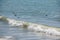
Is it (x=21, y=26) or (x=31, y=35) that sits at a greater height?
(x=21, y=26)

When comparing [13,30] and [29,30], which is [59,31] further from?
[13,30]

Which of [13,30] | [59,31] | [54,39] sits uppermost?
[13,30]

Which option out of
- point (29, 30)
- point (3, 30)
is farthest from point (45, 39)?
point (3, 30)

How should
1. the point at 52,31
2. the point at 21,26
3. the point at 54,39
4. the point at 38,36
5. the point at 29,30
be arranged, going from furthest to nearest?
1. the point at 21,26
2. the point at 29,30
3. the point at 52,31
4. the point at 38,36
5. the point at 54,39

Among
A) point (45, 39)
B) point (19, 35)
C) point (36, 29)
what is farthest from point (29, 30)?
point (45, 39)

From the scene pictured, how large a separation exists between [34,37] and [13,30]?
4.16 meters

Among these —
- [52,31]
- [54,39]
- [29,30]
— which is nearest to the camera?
[54,39]

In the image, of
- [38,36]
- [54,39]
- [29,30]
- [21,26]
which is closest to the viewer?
[54,39]

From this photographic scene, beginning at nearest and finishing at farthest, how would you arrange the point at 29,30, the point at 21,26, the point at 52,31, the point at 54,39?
the point at 54,39 → the point at 52,31 → the point at 29,30 → the point at 21,26

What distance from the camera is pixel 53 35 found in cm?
2125

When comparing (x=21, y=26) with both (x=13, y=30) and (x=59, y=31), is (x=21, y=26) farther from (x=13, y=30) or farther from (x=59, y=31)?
(x=59, y=31)

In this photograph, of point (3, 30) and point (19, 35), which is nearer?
point (19, 35)

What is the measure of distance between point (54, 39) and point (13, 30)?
19.3ft

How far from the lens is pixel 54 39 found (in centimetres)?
1959
